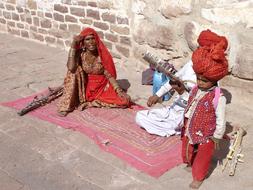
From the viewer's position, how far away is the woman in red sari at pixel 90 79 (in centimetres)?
446

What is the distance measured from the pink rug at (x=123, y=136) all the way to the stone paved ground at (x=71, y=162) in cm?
9

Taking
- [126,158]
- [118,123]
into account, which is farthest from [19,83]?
[126,158]

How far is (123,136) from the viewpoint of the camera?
13.2 ft

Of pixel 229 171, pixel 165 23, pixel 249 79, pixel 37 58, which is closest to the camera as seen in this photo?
pixel 229 171

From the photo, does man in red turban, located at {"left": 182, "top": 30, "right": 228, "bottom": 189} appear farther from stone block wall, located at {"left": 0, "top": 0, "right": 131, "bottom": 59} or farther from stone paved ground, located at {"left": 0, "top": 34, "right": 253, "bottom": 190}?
A: stone block wall, located at {"left": 0, "top": 0, "right": 131, "bottom": 59}

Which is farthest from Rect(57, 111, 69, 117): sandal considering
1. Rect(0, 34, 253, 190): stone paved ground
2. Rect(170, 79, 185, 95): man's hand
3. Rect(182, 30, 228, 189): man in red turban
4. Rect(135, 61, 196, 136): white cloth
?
Rect(182, 30, 228, 189): man in red turban

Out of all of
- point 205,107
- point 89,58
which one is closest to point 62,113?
point 89,58

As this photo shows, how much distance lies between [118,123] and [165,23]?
71.9 inches

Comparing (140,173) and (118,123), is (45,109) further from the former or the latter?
(140,173)

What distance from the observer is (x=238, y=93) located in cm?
479

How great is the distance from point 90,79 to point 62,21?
8.77 feet

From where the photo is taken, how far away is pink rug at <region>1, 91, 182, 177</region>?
11.8 ft

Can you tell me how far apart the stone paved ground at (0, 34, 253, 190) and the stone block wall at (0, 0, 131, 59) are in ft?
4.31

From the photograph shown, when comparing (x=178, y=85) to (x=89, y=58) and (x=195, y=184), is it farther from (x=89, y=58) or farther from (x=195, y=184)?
(x=195, y=184)
